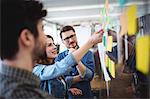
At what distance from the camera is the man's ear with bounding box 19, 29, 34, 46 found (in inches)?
32.8

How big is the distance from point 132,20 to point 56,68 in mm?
606

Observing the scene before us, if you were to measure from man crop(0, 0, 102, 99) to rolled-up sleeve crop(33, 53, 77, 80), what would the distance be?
1.70ft

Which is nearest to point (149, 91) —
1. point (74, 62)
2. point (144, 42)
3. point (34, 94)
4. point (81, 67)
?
point (144, 42)

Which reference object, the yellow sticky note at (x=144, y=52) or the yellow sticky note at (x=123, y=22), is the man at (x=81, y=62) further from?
the yellow sticky note at (x=144, y=52)

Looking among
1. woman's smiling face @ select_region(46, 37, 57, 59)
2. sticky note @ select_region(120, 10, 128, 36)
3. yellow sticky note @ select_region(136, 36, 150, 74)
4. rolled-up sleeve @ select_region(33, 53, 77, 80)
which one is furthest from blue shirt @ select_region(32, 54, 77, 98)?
yellow sticky note @ select_region(136, 36, 150, 74)

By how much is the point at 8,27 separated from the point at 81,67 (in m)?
1.02

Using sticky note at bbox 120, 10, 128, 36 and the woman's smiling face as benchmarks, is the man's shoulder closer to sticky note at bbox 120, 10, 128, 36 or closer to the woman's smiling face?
sticky note at bbox 120, 10, 128, 36

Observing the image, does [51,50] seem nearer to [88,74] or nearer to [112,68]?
[88,74]

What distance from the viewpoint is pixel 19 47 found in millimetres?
844

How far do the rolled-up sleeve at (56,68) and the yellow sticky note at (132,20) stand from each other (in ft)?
1.46

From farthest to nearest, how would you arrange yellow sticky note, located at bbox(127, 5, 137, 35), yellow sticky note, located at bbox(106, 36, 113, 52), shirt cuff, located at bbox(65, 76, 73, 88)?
1. shirt cuff, located at bbox(65, 76, 73, 88)
2. yellow sticky note, located at bbox(106, 36, 113, 52)
3. yellow sticky note, located at bbox(127, 5, 137, 35)

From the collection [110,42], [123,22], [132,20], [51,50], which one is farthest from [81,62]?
[132,20]

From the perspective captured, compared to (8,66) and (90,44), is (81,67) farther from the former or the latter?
(8,66)

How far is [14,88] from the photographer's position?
789 millimetres
